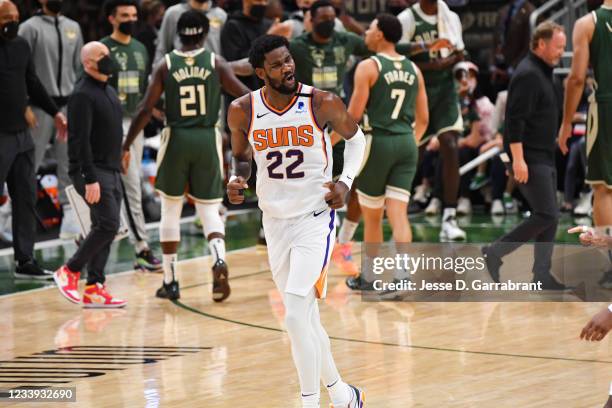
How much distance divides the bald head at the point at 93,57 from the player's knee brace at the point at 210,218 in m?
1.28

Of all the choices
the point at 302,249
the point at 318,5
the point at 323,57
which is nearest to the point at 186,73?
the point at 318,5

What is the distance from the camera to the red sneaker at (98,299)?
31.4ft

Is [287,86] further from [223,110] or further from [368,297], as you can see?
[223,110]

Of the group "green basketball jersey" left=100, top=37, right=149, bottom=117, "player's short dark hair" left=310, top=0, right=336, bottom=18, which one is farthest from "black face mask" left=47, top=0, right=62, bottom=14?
"player's short dark hair" left=310, top=0, right=336, bottom=18

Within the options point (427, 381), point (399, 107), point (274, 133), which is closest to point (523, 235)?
point (399, 107)

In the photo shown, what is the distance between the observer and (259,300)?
9.82 m

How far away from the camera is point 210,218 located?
975cm

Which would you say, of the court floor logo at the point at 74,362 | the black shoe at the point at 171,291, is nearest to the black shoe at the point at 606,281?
the black shoe at the point at 171,291

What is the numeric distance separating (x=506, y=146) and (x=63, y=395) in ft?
13.6

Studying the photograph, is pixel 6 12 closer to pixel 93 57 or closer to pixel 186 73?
pixel 93 57

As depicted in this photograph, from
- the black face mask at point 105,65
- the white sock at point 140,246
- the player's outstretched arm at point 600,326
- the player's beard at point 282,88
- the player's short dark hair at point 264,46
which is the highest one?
the player's short dark hair at point 264,46

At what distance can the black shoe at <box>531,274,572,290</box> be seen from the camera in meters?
9.88

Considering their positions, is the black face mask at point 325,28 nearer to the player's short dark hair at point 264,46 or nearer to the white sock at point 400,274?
the white sock at point 400,274

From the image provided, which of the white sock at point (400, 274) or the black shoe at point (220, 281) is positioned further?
the white sock at point (400, 274)
